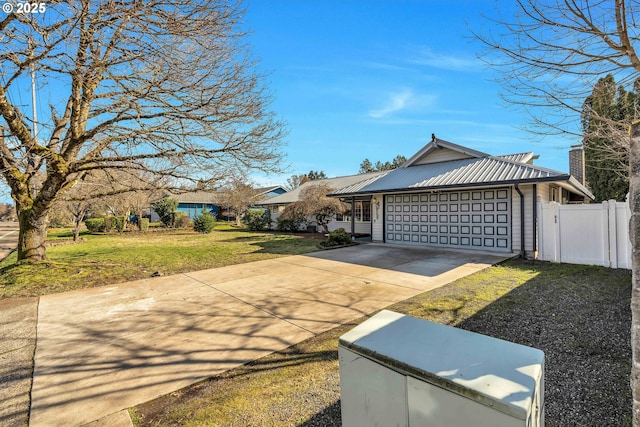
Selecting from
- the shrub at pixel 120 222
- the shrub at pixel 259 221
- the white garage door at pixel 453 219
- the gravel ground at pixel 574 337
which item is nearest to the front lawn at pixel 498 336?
the gravel ground at pixel 574 337

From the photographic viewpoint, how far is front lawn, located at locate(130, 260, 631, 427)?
254 cm

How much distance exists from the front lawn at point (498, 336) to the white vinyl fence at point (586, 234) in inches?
111

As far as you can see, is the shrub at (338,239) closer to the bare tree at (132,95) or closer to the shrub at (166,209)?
the bare tree at (132,95)

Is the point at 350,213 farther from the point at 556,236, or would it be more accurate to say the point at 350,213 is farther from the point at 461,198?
the point at 556,236

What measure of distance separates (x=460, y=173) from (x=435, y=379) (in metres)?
11.8

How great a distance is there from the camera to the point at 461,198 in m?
11.9

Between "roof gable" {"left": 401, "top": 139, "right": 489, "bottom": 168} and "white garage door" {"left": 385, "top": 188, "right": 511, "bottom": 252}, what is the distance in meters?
2.47

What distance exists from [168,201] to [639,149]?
30.0 m

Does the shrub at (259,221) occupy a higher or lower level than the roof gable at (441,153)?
lower

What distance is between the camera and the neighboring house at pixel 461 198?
10094mm

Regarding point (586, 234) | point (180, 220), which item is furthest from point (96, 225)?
point (586, 234)

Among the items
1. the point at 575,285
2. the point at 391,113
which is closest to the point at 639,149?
the point at 575,285

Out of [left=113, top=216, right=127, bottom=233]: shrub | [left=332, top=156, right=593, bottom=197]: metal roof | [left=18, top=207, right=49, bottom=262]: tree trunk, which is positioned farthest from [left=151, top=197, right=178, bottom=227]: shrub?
[left=18, top=207, right=49, bottom=262]: tree trunk

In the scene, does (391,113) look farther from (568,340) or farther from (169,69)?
(568,340)
